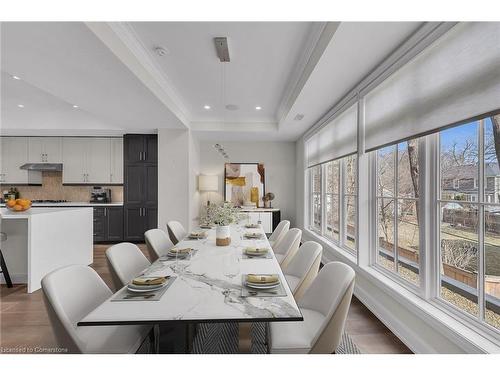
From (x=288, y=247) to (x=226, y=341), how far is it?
1.16m

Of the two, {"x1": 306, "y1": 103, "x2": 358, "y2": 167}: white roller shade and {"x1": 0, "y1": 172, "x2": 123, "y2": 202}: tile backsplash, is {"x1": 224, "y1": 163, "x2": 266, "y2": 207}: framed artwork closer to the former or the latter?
{"x1": 306, "y1": 103, "x2": 358, "y2": 167}: white roller shade

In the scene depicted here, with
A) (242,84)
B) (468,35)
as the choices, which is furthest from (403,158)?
(242,84)

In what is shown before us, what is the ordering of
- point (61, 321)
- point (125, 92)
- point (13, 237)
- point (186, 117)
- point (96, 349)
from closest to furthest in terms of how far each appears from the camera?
point (61, 321) < point (96, 349) < point (125, 92) < point (13, 237) < point (186, 117)

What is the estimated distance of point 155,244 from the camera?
2678 millimetres

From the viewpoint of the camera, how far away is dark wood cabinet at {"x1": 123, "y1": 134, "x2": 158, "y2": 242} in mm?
5812

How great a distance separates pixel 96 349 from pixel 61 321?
0.84 feet

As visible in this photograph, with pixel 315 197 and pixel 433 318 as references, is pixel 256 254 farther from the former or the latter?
pixel 315 197

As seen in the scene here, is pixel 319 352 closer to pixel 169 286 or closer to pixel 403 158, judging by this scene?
pixel 169 286

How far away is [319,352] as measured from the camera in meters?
1.32

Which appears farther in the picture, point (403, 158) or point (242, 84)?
point (242, 84)

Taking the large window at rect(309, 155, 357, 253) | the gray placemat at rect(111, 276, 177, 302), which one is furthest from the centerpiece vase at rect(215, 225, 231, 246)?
the large window at rect(309, 155, 357, 253)

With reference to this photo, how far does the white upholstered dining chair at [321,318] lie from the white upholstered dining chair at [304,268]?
15 centimetres

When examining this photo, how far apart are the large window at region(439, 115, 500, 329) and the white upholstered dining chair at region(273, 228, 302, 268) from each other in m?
1.26
